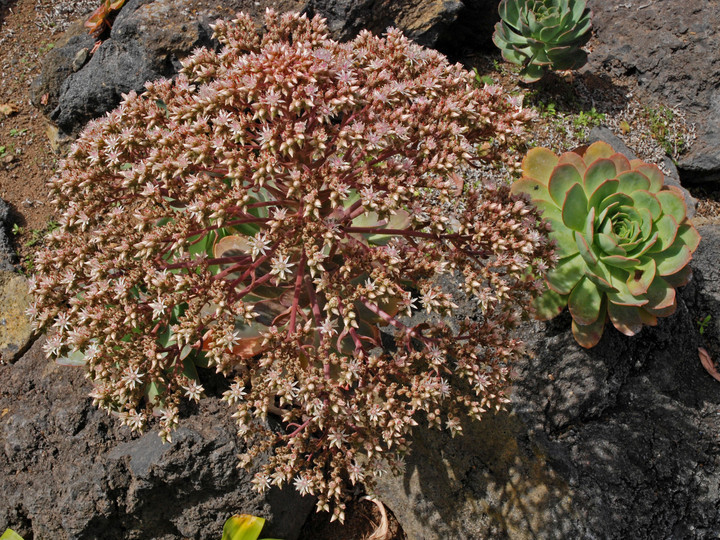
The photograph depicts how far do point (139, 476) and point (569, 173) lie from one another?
2.65 m

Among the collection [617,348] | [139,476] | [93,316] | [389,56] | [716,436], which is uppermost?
[389,56]

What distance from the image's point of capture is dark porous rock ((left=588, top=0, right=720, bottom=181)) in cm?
438

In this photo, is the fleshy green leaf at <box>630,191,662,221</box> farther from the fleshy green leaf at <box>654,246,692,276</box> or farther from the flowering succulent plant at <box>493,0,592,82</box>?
the flowering succulent plant at <box>493,0,592,82</box>

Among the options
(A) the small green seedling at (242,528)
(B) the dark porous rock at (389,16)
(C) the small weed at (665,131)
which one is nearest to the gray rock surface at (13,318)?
(A) the small green seedling at (242,528)

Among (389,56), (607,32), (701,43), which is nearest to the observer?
(389,56)

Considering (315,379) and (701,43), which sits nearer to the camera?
(315,379)

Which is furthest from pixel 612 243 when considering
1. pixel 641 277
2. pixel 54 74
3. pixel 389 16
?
pixel 54 74

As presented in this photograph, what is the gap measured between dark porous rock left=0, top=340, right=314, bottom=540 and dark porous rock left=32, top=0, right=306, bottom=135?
7.18ft

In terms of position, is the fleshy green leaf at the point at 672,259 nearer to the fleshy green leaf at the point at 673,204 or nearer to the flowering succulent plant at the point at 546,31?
the fleshy green leaf at the point at 673,204

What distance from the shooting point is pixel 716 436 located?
2965 millimetres

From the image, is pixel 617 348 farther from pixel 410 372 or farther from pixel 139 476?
pixel 139 476

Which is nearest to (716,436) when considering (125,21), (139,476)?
(139,476)

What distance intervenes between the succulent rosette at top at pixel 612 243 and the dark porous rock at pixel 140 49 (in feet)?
7.99

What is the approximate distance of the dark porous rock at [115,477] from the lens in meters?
2.54
